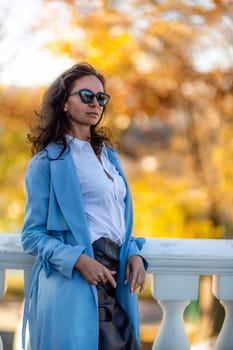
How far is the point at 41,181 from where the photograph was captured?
2.08 metres

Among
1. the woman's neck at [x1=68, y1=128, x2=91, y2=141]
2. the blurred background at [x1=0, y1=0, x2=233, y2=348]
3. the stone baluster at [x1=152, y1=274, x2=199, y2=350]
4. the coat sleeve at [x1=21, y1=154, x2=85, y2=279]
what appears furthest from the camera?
Result: the blurred background at [x1=0, y1=0, x2=233, y2=348]

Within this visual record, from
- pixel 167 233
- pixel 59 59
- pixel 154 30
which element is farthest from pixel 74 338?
pixel 167 233

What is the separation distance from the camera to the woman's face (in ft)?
7.05

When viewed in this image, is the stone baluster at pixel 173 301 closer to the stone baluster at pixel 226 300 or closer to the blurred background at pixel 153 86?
the stone baluster at pixel 226 300

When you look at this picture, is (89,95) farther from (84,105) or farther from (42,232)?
(42,232)

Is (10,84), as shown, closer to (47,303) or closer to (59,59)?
(59,59)

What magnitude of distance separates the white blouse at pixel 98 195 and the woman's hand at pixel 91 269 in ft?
0.32

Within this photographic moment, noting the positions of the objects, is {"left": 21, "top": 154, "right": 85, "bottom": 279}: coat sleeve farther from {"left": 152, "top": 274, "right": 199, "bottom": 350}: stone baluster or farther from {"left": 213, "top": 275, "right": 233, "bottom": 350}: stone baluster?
{"left": 213, "top": 275, "right": 233, "bottom": 350}: stone baluster

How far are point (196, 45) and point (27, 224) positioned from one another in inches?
217

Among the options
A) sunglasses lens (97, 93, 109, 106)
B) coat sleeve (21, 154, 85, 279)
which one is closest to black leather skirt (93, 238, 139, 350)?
coat sleeve (21, 154, 85, 279)

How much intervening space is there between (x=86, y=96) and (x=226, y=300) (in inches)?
38.5

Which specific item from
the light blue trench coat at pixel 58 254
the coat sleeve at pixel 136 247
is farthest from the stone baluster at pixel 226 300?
the light blue trench coat at pixel 58 254

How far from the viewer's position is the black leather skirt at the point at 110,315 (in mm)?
2090

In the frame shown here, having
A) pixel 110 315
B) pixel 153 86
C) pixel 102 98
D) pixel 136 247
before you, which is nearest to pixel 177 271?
pixel 136 247
